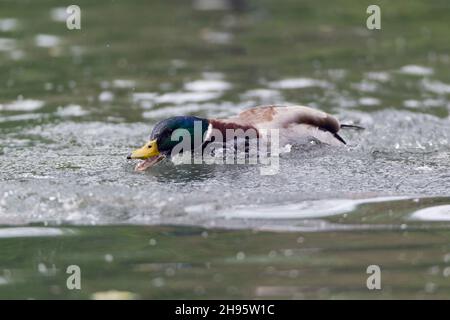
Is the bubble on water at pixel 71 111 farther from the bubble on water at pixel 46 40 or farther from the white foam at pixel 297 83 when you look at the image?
the bubble on water at pixel 46 40

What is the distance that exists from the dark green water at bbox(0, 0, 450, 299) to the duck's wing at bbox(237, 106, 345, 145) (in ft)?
0.41

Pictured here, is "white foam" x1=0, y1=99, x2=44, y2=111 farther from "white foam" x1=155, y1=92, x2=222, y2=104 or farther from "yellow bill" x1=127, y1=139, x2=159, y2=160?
"yellow bill" x1=127, y1=139, x2=159, y2=160

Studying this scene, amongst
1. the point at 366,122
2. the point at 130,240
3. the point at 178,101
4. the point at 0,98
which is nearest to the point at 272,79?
the point at 178,101

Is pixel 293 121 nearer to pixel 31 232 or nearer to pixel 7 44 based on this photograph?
pixel 31 232

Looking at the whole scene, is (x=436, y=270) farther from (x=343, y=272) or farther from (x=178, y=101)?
(x=178, y=101)

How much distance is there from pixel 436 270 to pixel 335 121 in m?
2.86

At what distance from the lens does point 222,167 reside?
7.32 m

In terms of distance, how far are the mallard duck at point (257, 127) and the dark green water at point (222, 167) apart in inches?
5.2

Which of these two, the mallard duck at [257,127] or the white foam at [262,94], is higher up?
the white foam at [262,94]

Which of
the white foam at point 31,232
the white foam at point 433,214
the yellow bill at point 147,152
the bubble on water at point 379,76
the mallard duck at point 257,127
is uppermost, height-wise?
the bubble on water at point 379,76

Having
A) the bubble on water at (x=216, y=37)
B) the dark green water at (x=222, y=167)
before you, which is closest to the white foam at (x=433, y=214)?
the dark green water at (x=222, y=167)

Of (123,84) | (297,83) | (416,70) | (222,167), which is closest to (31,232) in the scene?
(222,167)

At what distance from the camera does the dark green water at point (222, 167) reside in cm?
533

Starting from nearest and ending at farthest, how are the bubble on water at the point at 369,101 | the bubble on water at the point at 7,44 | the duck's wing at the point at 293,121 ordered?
1. the duck's wing at the point at 293,121
2. the bubble on water at the point at 369,101
3. the bubble on water at the point at 7,44
